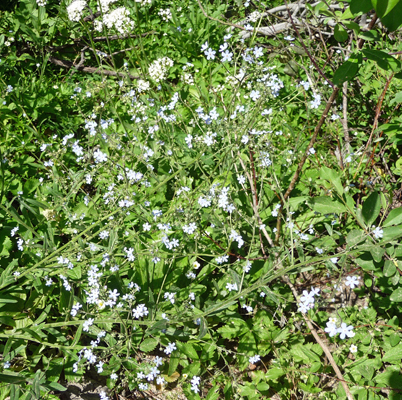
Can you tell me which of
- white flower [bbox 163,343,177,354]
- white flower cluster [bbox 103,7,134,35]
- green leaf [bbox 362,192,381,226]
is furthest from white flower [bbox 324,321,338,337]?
white flower cluster [bbox 103,7,134,35]

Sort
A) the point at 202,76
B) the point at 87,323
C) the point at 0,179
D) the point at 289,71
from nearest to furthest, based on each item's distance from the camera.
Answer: the point at 87,323
the point at 0,179
the point at 289,71
the point at 202,76

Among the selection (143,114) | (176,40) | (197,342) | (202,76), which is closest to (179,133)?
(143,114)

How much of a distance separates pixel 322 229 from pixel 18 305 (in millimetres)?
2248

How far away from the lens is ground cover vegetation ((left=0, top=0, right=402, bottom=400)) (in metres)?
2.12

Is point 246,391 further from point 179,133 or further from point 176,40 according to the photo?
point 176,40

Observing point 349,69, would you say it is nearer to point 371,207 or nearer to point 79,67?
point 371,207

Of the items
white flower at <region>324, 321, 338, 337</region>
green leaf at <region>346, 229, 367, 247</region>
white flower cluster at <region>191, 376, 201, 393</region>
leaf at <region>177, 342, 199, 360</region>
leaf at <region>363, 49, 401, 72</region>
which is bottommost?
white flower cluster at <region>191, 376, 201, 393</region>

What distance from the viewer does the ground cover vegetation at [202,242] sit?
2119 millimetres

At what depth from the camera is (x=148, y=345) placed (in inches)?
96.4

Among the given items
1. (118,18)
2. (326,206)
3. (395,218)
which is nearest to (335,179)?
(326,206)

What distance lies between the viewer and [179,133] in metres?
3.23

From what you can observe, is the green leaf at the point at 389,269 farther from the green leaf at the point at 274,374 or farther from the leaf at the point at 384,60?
the green leaf at the point at 274,374

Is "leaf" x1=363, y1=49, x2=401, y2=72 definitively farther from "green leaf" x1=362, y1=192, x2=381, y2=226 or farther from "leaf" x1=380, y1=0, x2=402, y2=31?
"green leaf" x1=362, y1=192, x2=381, y2=226

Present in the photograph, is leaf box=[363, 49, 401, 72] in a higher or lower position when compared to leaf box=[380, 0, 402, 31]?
lower
